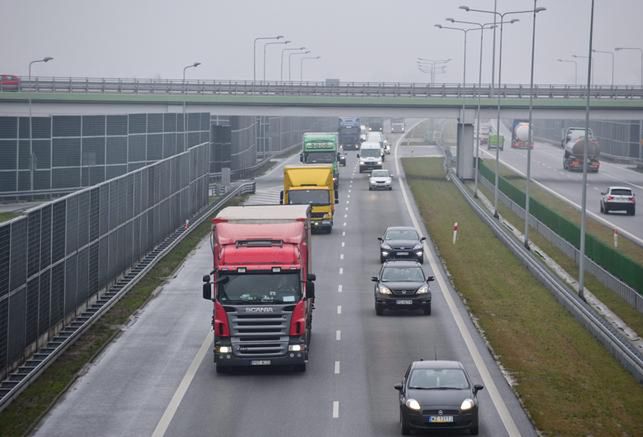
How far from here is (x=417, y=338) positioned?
3912 centimetres

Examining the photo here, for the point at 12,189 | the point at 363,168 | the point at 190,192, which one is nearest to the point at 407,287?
the point at 190,192

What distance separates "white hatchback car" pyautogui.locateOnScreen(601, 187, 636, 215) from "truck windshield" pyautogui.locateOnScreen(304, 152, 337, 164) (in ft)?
67.6

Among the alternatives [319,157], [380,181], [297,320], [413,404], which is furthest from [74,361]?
[380,181]

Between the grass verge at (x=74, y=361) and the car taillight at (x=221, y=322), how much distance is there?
4032 mm

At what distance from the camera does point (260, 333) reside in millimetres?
32719

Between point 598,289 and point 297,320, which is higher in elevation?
point 297,320

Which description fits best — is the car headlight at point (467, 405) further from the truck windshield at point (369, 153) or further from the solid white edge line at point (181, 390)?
the truck windshield at point (369, 153)

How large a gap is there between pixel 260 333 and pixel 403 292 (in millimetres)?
11245

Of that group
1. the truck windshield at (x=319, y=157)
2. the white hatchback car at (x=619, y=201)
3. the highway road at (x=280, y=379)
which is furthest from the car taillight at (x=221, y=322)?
the truck windshield at (x=319, y=157)

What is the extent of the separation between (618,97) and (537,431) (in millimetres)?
94450

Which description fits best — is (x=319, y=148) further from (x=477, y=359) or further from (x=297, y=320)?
(x=297, y=320)

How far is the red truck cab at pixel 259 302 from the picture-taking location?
32.6 metres

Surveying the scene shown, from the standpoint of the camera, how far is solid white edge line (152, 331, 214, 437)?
28.2m

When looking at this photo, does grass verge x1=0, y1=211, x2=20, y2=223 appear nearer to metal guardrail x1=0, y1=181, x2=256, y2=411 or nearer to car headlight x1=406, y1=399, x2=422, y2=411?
metal guardrail x1=0, y1=181, x2=256, y2=411
